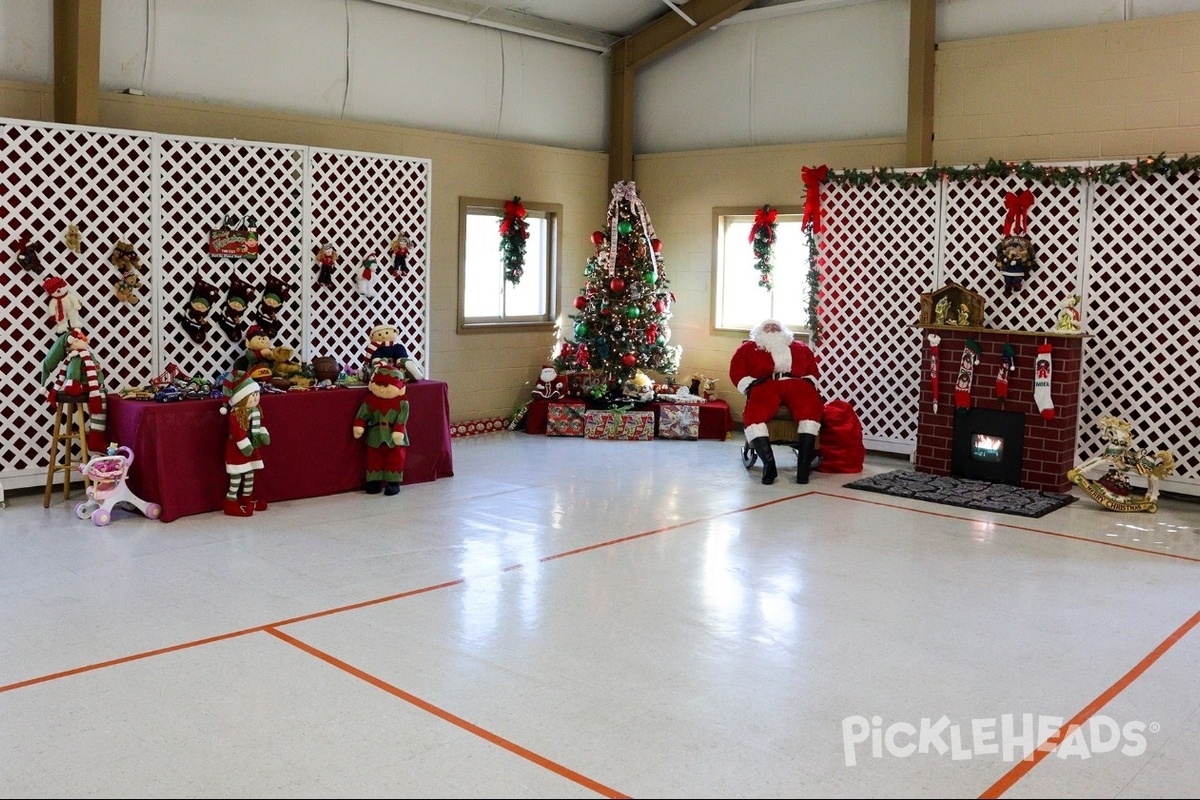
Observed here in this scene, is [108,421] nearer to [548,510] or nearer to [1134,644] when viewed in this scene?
[548,510]

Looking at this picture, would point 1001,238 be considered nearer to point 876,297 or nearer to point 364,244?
point 876,297

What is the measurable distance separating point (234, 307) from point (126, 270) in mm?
690

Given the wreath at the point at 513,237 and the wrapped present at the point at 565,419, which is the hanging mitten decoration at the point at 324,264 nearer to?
the wreath at the point at 513,237

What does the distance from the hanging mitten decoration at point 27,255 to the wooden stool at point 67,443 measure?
2.72 feet

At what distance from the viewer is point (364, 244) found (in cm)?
829

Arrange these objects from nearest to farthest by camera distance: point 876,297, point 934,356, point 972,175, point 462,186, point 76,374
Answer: point 76,374, point 934,356, point 972,175, point 876,297, point 462,186

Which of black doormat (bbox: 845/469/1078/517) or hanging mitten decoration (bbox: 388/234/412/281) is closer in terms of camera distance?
black doormat (bbox: 845/469/1078/517)

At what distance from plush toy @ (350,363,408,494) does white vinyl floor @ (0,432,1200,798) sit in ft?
1.01

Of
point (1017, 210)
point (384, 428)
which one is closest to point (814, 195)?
point (1017, 210)

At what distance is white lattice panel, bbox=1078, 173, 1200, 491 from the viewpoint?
725cm

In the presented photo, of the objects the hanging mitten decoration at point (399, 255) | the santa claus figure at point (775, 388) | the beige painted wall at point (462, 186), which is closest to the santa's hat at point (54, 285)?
the beige painted wall at point (462, 186)

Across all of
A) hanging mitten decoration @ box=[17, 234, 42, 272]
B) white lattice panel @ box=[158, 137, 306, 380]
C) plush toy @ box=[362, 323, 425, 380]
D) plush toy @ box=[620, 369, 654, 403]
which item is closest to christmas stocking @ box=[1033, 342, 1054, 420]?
plush toy @ box=[620, 369, 654, 403]

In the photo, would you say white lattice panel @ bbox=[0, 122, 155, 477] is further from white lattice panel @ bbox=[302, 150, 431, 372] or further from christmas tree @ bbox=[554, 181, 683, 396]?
christmas tree @ bbox=[554, 181, 683, 396]

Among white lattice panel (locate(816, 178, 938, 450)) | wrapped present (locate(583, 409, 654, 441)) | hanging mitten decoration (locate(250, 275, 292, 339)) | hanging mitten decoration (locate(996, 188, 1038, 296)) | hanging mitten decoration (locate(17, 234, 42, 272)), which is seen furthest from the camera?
wrapped present (locate(583, 409, 654, 441))
